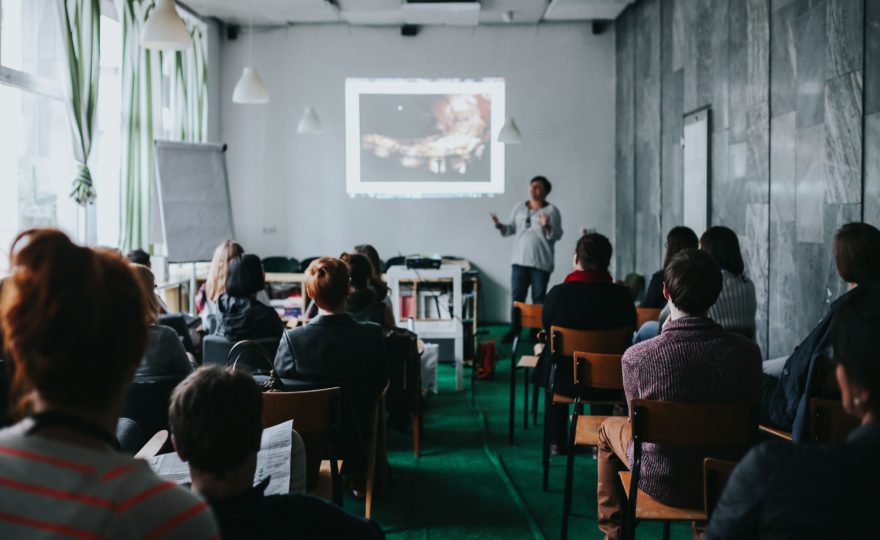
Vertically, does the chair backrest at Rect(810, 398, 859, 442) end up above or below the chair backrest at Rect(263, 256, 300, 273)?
below

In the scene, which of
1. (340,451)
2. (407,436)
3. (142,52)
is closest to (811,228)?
(407,436)

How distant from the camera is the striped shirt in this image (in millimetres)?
915

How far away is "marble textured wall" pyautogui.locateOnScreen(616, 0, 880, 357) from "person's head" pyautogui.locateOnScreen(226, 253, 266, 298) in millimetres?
3094

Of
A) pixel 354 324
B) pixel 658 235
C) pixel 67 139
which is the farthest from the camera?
pixel 658 235

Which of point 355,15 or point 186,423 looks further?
point 355,15

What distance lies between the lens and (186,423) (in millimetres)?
1431

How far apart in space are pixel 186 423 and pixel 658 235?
687cm

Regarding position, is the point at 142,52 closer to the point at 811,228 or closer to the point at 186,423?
the point at 811,228

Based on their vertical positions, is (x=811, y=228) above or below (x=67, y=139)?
below

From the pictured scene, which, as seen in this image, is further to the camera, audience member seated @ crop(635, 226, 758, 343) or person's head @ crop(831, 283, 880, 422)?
audience member seated @ crop(635, 226, 758, 343)

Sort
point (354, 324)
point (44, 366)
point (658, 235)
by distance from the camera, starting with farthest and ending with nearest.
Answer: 1. point (658, 235)
2. point (354, 324)
3. point (44, 366)

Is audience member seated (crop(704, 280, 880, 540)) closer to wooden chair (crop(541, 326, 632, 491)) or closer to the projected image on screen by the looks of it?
wooden chair (crop(541, 326, 632, 491))

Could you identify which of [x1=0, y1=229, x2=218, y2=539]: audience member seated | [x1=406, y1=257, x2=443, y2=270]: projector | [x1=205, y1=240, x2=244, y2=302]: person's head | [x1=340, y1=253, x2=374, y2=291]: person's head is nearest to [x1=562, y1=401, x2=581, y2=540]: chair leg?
[x1=340, y1=253, x2=374, y2=291]: person's head

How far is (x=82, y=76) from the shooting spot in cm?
571
